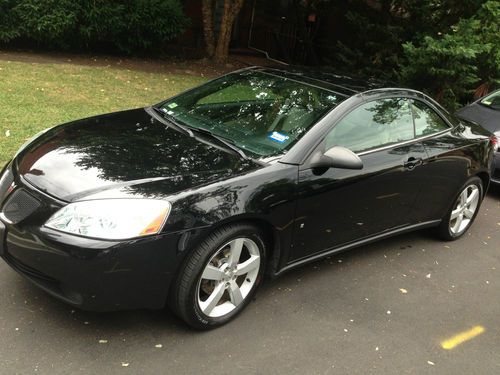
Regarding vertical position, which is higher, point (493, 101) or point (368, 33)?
point (368, 33)

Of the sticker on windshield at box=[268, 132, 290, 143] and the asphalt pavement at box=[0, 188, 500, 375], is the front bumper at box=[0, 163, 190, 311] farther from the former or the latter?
the sticker on windshield at box=[268, 132, 290, 143]

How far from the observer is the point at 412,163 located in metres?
4.17

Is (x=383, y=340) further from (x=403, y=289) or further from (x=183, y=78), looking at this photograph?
(x=183, y=78)

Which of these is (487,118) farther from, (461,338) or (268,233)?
(268,233)

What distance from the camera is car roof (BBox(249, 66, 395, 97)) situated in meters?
4.04

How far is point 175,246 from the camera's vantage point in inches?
113

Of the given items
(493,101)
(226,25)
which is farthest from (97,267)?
(226,25)

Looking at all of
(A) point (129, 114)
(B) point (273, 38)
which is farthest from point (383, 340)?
(B) point (273, 38)

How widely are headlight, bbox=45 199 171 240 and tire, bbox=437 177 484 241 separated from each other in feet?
10.1

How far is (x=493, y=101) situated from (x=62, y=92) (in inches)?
256

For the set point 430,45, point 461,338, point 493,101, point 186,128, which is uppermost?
point 430,45

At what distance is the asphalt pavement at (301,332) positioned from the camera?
2.93 metres

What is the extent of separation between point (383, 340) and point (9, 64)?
27.9ft

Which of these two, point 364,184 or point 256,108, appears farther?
point 256,108
